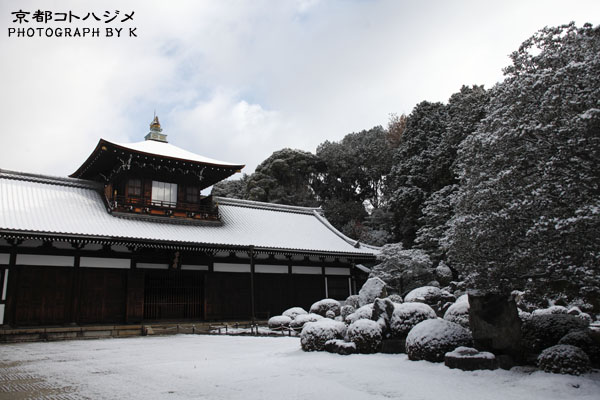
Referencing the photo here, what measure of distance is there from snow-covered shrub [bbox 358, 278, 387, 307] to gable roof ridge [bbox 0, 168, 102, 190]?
15.1 meters

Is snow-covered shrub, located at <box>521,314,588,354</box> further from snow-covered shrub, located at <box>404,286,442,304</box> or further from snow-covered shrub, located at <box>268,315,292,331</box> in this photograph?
snow-covered shrub, located at <box>268,315,292,331</box>

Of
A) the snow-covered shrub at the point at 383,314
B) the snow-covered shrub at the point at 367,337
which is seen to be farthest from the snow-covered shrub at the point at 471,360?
the snow-covered shrub at the point at 383,314

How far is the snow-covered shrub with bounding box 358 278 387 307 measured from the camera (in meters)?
13.3

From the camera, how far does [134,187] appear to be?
20531 mm

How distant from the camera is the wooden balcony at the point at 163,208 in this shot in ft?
64.0

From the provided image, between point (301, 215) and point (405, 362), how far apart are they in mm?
20396

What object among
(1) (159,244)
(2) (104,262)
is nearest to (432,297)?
(1) (159,244)

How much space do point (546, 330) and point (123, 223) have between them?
16024 millimetres

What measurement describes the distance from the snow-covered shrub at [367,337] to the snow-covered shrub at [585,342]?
3.42 m

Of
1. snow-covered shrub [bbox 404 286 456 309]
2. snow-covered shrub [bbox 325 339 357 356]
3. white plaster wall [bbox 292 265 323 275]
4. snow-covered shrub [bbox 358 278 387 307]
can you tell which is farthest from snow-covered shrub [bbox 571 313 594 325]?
white plaster wall [bbox 292 265 323 275]

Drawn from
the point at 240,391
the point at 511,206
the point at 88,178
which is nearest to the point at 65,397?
the point at 240,391

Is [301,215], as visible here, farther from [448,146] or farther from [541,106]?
[541,106]

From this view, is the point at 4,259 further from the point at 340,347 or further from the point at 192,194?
the point at 340,347

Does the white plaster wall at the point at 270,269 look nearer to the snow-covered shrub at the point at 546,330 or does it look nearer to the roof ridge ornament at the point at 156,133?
the roof ridge ornament at the point at 156,133
